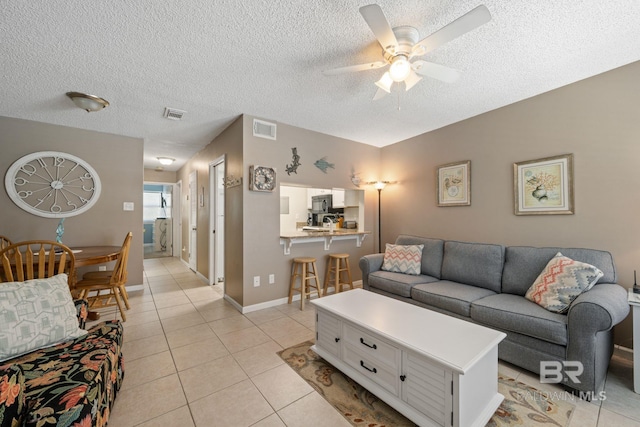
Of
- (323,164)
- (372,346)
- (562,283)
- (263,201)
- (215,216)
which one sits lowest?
(372,346)

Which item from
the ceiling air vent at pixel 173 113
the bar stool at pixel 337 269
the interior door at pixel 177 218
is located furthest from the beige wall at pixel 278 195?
the interior door at pixel 177 218

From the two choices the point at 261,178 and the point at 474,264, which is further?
the point at 261,178

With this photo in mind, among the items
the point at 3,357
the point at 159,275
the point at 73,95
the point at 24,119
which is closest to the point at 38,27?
the point at 73,95

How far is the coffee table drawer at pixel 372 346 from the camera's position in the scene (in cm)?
155

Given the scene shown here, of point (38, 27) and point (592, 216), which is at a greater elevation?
point (38, 27)

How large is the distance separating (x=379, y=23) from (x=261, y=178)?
2.17 m

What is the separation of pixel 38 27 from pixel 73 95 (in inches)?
43.4

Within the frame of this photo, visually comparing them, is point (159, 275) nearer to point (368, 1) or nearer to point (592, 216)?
point (368, 1)

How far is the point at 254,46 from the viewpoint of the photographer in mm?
1868

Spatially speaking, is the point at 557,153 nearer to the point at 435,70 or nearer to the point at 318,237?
the point at 435,70

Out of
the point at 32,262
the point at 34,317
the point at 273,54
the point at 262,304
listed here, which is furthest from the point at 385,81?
the point at 32,262

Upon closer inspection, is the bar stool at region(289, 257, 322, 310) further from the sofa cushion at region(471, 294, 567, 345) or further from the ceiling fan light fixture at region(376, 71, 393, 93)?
the ceiling fan light fixture at region(376, 71, 393, 93)

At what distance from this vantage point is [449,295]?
243cm

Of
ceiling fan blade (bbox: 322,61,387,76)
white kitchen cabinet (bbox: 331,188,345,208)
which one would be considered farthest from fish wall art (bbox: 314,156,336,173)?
ceiling fan blade (bbox: 322,61,387,76)
